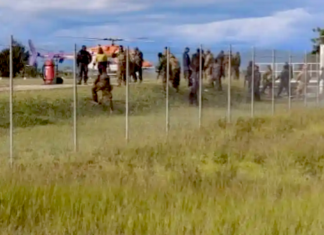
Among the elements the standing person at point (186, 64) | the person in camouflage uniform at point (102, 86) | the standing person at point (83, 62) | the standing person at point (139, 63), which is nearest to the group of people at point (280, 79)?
the standing person at point (186, 64)

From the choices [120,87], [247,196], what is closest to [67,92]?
[120,87]

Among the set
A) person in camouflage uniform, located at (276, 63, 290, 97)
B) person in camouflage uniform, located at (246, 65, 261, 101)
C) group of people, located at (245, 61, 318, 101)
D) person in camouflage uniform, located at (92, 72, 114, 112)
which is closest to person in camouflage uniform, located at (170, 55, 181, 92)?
person in camouflage uniform, located at (92, 72, 114, 112)

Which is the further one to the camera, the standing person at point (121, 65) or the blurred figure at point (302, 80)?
the blurred figure at point (302, 80)

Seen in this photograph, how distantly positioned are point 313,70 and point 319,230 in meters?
23.6

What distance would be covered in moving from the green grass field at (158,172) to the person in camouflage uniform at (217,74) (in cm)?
110

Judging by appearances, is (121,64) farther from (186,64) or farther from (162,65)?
(186,64)

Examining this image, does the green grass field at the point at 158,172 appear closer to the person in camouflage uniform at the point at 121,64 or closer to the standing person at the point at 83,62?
the person in camouflage uniform at the point at 121,64

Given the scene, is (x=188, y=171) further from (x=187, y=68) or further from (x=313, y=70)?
(x=313, y=70)

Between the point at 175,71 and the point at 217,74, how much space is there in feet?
6.33

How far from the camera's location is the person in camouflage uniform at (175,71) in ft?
68.6

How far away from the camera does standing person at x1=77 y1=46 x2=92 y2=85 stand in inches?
760

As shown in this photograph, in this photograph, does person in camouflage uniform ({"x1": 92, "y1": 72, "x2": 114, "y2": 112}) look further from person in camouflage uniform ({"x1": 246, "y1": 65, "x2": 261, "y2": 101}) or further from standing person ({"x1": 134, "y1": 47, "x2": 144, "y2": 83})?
person in camouflage uniform ({"x1": 246, "y1": 65, "x2": 261, "y2": 101})

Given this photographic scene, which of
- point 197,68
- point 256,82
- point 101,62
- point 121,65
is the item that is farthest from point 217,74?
point 101,62

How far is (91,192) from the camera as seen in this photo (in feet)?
26.2
